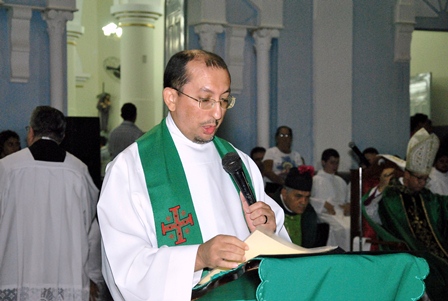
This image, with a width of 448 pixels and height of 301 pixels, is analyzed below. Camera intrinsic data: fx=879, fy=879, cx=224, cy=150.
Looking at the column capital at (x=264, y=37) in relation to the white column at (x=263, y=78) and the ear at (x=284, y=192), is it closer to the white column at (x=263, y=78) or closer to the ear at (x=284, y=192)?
the white column at (x=263, y=78)

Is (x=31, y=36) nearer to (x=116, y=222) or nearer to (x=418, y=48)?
(x=116, y=222)

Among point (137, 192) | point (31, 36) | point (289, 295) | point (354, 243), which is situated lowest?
point (354, 243)

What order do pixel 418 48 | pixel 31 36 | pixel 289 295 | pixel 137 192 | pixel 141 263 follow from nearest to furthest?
pixel 289 295 → pixel 141 263 → pixel 137 192 → pixel 31 36 → pixel 418 48

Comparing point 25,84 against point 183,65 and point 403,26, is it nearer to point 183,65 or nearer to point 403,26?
point 403,26

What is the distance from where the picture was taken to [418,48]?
738 inches

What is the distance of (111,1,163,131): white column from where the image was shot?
1789 centimetres

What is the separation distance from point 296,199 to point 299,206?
0.07 m

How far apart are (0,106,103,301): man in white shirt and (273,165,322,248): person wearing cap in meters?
1.60

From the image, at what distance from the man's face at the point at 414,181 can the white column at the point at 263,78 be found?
16.4 feet

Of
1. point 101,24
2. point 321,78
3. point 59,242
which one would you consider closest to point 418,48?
point 321,78

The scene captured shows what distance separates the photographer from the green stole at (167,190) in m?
3.34

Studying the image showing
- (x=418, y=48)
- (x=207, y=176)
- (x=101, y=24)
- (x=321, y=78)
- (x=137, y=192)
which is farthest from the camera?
(x=101, y=24)

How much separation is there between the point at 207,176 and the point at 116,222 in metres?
0.52

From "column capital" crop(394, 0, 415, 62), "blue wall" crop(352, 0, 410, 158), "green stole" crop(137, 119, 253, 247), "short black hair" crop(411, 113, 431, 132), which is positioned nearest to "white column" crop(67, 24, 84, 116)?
"blue wall" crop(352, 0, 410, 158)
